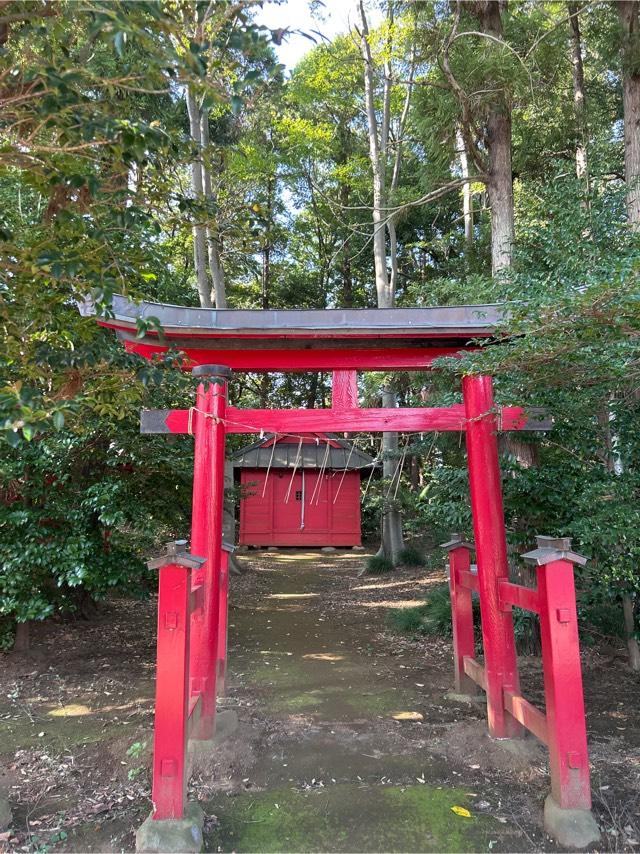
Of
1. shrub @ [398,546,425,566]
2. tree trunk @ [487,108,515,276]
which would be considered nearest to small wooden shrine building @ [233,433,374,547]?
shrub @ [398,546,425,566]

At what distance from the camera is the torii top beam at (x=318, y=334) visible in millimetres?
4316

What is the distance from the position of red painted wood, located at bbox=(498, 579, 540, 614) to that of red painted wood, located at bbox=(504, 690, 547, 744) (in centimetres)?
60

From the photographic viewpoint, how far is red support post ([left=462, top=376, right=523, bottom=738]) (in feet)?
13.3

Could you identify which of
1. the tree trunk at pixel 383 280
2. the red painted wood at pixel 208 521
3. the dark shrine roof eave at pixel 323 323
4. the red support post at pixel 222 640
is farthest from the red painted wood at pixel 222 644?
the tree trunk at pixel 383 280

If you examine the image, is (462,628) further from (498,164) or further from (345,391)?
(498,164)

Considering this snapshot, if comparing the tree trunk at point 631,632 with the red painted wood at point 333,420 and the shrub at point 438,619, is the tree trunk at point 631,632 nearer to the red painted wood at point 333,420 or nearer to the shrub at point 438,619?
the shrub at point 438,619

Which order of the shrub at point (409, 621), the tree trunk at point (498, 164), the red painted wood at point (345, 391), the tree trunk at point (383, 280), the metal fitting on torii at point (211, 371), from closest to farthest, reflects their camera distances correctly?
the metal fitting on torii at point (211, 371), the red painted wood at point (345, 391), the tree trunk at point (498, 164), the shrub at point (409, 621), the tree trunk at point (383, 280)

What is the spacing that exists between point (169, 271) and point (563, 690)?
19.9 feet

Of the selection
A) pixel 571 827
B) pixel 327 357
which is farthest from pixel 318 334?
pixel 571 827

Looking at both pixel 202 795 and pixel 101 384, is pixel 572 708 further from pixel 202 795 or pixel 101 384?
pixel 101 384

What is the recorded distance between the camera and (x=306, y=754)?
152 inches

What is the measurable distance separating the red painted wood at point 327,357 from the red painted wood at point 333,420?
0.49m

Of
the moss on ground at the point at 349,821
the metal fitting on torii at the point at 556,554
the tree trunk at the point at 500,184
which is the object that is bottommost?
the moss on ground at the point at 349,821

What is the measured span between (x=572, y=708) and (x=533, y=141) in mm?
9552
